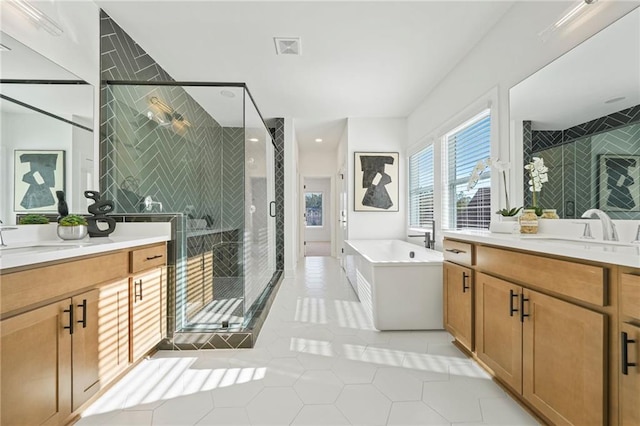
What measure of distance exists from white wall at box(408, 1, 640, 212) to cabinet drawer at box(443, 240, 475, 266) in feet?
1.87

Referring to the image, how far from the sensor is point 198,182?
3510 millimetres

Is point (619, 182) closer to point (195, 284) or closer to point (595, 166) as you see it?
point (595, 166)

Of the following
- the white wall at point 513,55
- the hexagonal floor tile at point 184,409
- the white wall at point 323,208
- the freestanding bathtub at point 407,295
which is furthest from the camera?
the white wall at point 323,208

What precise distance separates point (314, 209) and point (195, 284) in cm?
925

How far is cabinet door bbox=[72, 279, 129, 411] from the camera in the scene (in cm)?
135

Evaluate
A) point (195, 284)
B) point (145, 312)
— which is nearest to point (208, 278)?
point (195, 284)

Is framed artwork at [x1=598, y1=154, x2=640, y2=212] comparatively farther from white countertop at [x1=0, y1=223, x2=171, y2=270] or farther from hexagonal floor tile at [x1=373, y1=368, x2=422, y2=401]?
white countertop at [x1=0, y1=223, x2=171, y2=270]

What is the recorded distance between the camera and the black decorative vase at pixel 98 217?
2004 mm

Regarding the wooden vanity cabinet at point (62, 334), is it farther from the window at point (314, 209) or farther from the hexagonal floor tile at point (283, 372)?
the window at point (314, 209)

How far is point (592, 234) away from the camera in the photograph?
1.61m

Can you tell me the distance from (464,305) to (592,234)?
0.82m

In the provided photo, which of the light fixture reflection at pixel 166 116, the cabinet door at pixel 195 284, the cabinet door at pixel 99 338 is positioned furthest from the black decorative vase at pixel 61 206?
the light fixture reflection at pixel 166 116

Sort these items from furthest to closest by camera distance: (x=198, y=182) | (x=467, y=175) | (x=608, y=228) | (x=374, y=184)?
1. (x=374, y=184)
2. (x=198, y=182)
3. (x=467, y=175)
4. (x=608, y=228)

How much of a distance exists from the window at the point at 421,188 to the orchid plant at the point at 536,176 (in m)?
2.04
